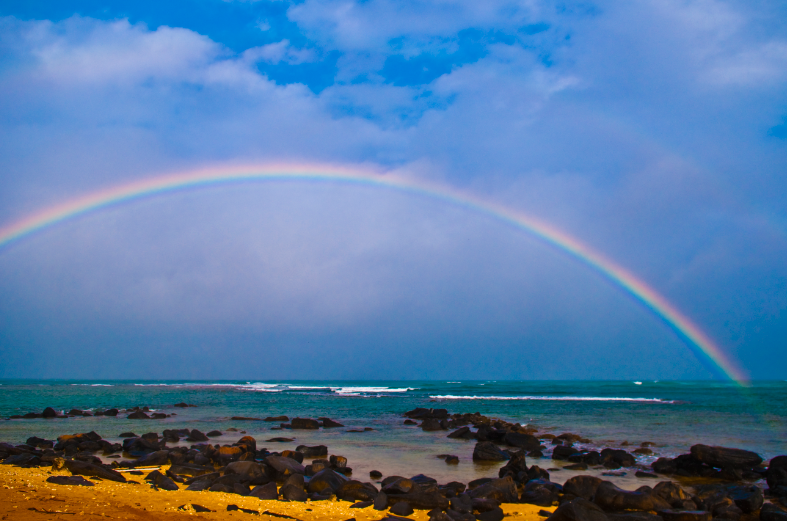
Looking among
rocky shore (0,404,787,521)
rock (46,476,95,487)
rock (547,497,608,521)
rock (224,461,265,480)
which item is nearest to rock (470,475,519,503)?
rocky shore (0,404,787,521)

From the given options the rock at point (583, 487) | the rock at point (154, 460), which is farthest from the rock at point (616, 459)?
the rock at point (154, 460)

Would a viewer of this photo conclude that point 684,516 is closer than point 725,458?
Yes

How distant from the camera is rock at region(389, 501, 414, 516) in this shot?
381 inches

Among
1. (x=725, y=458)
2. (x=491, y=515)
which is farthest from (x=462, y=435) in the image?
(x=491, y=515)

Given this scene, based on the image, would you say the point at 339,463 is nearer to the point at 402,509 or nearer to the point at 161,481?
the point at 161,481

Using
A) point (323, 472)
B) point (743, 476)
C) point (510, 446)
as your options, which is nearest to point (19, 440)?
point (323, 472)

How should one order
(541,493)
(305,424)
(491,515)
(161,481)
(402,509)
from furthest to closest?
(305,424), (161,481), (541,493), (402,509), (491,515)

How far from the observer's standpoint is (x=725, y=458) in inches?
589

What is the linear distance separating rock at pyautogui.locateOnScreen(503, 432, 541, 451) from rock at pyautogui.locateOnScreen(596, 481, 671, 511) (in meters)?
9.73

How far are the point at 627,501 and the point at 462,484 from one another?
12.1 feet

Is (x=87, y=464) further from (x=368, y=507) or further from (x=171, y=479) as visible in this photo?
(x=368, y=507)

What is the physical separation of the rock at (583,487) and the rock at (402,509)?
4.00 m

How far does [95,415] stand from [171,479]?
26.2 meters

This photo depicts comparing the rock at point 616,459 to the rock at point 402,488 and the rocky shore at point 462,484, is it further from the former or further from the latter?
the rock at point 402,488
